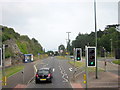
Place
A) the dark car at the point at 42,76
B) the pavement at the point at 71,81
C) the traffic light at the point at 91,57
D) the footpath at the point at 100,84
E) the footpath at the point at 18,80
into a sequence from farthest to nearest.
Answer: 1. the dark car at the point at 42,76
2. the footpath at the point at 18,80
3. the pavement at the point at 71,81
4. the footpath at the point at 100,84
5. the traffic light at the point at 91,57

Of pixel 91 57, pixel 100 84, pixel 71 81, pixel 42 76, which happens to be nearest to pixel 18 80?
pixel 42 76

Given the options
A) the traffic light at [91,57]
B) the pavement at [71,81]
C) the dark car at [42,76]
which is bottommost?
the pavement at [71,81]

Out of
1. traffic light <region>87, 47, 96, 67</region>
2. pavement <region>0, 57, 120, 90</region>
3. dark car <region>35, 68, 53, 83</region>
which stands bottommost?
pavement <region>0, 57, 120, 90</region>

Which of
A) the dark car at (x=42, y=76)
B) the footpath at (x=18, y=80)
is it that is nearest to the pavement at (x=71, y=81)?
the footpath at (x=18, y=80)

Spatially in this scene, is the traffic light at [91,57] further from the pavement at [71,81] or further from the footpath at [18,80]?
the footpath at [18,80]

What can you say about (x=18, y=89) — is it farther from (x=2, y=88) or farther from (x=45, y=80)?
(x=45, y=80)

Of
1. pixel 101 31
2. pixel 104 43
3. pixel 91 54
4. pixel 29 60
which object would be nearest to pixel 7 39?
pixel 29 60

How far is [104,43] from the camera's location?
108m

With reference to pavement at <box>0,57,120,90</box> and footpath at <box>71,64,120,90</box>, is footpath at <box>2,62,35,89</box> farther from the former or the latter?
footpath at <box>71,64,120,90</box>

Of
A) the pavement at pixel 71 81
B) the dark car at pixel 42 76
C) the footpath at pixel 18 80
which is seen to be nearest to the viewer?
the pavement at pixel 71 81

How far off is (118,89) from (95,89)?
5.72 feet

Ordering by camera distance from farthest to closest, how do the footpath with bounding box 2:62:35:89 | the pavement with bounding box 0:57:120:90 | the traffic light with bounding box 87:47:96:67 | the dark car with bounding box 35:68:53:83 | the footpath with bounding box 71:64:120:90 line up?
the dark car with bounding box 35:68:53:83, the footpath with bounding box 2:62:35:89, the pavement with bounding box 0:57:120:90, the footpath with bounding box 71:64:120:90, the traffic light with bounding box 87:47:96:67

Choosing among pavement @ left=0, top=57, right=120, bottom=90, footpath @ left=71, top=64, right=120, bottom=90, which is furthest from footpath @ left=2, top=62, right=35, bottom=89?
footpath @ left=71, top=64, right=120, bottom=90

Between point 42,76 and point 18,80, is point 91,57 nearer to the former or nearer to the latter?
point 42,76
